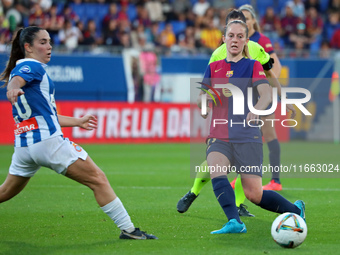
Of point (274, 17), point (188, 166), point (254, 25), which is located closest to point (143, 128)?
point (188, 166)

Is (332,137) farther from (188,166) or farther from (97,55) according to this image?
(188,166)

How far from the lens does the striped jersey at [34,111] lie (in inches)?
220

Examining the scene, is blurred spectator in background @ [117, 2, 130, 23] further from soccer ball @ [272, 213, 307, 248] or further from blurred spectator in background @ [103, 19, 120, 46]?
soccer ball @ [272, 213, 307, 248]

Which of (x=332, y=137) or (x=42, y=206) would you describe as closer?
(x=42, y=206)

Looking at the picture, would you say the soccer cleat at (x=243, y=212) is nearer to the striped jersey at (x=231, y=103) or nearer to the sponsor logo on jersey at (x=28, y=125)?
the striped jersey at (x=231, y=103)

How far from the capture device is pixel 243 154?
618cm

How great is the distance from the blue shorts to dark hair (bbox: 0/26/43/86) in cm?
202

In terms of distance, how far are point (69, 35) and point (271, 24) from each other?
8.13 metres

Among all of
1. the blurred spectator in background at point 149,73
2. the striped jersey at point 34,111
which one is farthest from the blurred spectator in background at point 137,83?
the striped jersey at point 34,111

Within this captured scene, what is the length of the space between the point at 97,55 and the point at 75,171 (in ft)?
48.9

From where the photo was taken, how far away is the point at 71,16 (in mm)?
20953

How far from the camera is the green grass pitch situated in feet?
18.5

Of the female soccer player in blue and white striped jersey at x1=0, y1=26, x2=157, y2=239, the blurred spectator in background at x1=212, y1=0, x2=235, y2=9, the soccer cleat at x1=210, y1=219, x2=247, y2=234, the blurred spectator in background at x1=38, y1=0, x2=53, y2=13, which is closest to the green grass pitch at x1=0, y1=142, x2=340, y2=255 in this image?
the soccer cleat at x1=210, y1=219, x2=247, y2=234

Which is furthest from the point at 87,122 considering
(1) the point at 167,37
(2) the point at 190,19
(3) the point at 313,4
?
(3) the point at 313,4
